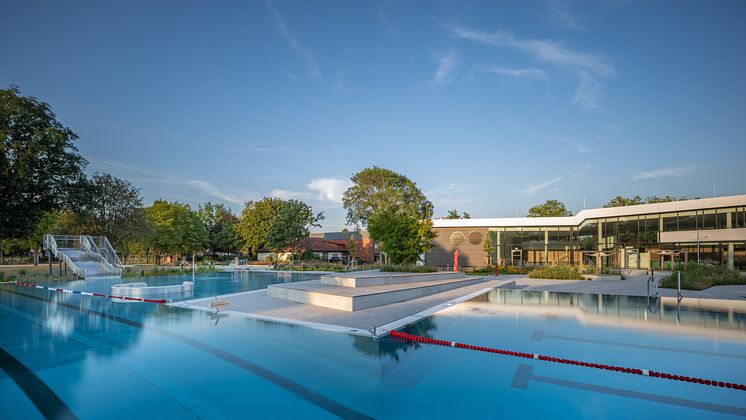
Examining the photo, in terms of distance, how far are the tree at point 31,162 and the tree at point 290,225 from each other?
16832mm

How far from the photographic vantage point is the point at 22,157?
1973cm

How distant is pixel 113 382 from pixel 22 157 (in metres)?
22.5

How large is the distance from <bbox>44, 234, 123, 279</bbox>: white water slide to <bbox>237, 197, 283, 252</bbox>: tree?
17.1 metres

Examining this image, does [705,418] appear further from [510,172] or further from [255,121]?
[510,172]

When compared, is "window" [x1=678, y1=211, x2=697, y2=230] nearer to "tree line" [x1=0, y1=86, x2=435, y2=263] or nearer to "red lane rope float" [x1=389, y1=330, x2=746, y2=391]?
"tree line" [x1=0, y1=86, x2=435, y2=263]

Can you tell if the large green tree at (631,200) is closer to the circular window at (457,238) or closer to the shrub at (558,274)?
the circular window at (457,238)

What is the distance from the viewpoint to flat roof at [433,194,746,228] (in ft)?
81.8

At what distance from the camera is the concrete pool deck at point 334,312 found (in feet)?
27.2

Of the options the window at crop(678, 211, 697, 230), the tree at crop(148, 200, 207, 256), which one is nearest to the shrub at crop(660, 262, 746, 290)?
the window at crop(678, 211, 697, 230)

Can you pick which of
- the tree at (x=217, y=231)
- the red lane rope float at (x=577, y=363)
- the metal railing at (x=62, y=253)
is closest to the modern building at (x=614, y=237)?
the red lane rope float at (x=577, y=363)

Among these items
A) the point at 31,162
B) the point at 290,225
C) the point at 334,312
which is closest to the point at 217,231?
the point at 290,225

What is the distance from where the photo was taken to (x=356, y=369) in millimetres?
5512

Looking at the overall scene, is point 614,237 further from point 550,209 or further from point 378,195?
point 550,209

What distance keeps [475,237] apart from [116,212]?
33875 millimetres
